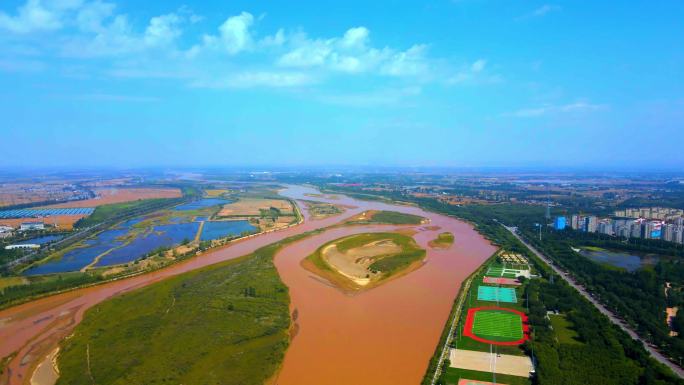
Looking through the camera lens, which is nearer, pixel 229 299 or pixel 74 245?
pixel 229 299

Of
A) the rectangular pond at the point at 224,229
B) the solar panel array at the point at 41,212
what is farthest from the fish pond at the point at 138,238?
the solar panel array at the point at 41,212

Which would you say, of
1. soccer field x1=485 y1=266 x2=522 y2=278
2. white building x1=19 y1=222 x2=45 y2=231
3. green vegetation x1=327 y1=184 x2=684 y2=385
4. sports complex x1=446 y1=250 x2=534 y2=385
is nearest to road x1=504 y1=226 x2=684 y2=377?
green vegetation x1=327 y1=184 x2=684 y2=385

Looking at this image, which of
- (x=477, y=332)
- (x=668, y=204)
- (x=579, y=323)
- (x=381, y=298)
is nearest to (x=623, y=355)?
(x=579, y=323)

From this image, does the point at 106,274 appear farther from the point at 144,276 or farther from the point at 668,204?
the point at 668,204

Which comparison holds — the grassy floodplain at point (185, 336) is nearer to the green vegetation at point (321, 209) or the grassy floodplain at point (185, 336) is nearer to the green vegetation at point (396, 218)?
the green vegetation at point (396, 218)

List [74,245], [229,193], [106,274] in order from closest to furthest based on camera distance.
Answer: [106,274]
[74,245]
[229,193]

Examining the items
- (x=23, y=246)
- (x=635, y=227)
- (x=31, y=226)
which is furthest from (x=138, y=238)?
(x=635, y=227)
